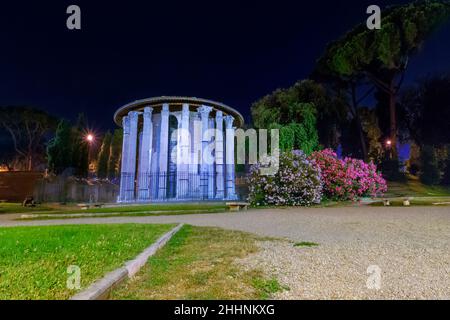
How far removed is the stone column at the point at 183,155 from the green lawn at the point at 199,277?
18.2 m

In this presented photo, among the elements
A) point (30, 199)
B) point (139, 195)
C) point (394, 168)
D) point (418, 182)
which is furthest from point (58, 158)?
point (418, 182)

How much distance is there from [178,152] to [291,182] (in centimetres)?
1150

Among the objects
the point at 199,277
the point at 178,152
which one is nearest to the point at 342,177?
the point at 178,152

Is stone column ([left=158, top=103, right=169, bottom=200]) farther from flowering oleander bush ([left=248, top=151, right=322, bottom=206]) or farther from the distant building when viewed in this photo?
flowering oleander bush ([left=248, top=151, right=322, bottom=206])

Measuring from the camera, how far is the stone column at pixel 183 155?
78.0 feet

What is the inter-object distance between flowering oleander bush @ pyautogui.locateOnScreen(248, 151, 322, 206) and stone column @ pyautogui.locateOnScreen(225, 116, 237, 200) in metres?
8.91

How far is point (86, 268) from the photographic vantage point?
148 inches

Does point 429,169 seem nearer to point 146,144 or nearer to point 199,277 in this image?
point 146,144

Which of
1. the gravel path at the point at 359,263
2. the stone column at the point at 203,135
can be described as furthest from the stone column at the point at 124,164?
the gravel path at the point at 359,263

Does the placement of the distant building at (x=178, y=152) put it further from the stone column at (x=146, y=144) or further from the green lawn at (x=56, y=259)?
the green lawn at (x=56, y=259)

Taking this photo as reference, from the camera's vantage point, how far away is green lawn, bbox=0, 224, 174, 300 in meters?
3.05

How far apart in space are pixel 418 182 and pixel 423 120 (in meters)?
11.5

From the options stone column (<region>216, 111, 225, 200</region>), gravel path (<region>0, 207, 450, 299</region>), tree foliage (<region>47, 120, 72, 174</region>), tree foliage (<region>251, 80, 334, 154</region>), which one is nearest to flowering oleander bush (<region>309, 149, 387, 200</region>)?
tree foliage (<region>251, 80, 334, 154</region>)

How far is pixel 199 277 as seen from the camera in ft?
12.2
